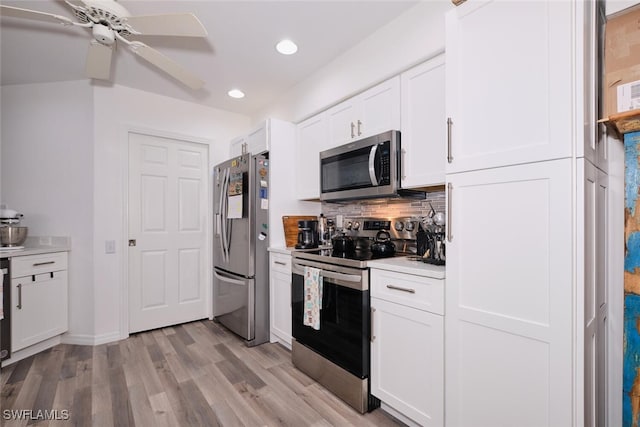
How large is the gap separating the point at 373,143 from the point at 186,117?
2.42 metres

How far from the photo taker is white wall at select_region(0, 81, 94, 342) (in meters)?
2.90

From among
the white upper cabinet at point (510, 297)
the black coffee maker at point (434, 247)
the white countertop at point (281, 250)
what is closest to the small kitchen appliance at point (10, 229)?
the white countertop at point (281, 250)

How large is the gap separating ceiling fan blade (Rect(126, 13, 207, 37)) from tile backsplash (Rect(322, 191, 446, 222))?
70.0 inches

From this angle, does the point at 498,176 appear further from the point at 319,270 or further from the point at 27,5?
the point at 27,5

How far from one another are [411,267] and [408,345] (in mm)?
431

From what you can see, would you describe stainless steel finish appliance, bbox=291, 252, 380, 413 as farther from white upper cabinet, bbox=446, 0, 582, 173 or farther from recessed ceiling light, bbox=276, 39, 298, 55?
recessed ceiling light, bbox=276, 39, 298, 55

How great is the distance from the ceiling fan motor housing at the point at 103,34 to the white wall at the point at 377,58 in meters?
1.58

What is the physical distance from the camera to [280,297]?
2.76m

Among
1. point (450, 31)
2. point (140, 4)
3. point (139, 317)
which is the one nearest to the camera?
point (450, 31)

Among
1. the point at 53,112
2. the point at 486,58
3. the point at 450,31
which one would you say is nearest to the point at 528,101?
the point at 486,58

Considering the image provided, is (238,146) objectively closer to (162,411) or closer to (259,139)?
(259,139)

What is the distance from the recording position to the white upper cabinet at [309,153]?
9.05ft

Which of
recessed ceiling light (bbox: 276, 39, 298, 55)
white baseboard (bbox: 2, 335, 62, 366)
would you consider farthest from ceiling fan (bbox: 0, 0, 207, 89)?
white baseboard (bbox: 2, 335, 62, 366)

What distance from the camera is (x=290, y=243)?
9.77ft
